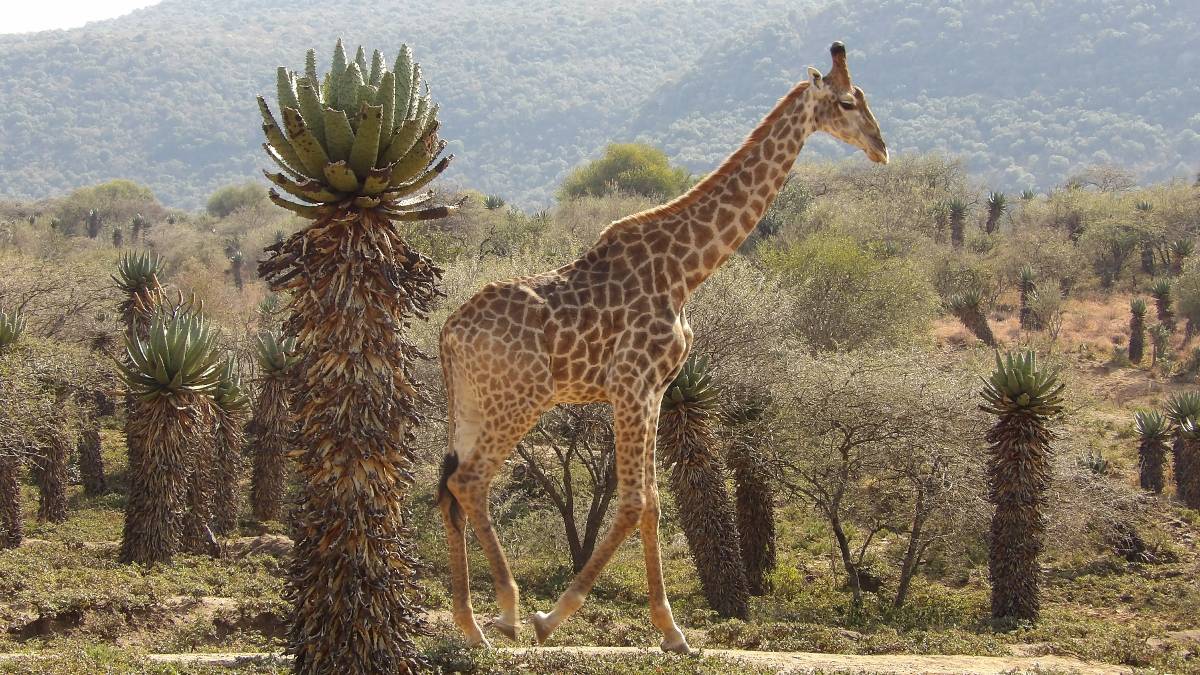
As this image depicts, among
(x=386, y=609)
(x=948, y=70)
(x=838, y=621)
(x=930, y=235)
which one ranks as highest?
(x=948, y=70)

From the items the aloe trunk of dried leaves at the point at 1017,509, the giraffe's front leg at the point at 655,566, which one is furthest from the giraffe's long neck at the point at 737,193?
the aloe trunk of dried leaves at the point at 1017,509

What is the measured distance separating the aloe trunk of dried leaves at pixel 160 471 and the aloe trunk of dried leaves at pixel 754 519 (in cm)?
803

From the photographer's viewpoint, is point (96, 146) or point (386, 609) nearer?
point (386, 609)

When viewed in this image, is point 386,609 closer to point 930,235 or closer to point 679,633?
point 679,633

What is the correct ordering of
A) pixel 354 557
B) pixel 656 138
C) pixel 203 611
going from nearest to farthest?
pixel 354 557
pixel 203 611
pixel 656 138

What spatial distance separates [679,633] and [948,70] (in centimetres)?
13553

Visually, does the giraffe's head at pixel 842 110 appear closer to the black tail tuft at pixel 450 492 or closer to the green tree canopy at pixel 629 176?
the black tail tuft at pixel 450 492

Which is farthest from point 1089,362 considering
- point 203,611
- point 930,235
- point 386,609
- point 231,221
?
point 231,221

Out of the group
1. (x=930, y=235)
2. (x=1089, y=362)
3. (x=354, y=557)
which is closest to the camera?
(x=354, y=557)

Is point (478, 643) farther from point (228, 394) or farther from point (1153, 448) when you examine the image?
point (1153, 448)

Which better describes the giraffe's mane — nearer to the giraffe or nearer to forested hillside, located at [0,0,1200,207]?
the giraffe

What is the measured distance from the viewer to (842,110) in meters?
9.18

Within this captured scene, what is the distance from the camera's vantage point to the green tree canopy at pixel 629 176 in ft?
193

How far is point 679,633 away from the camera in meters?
9.08
